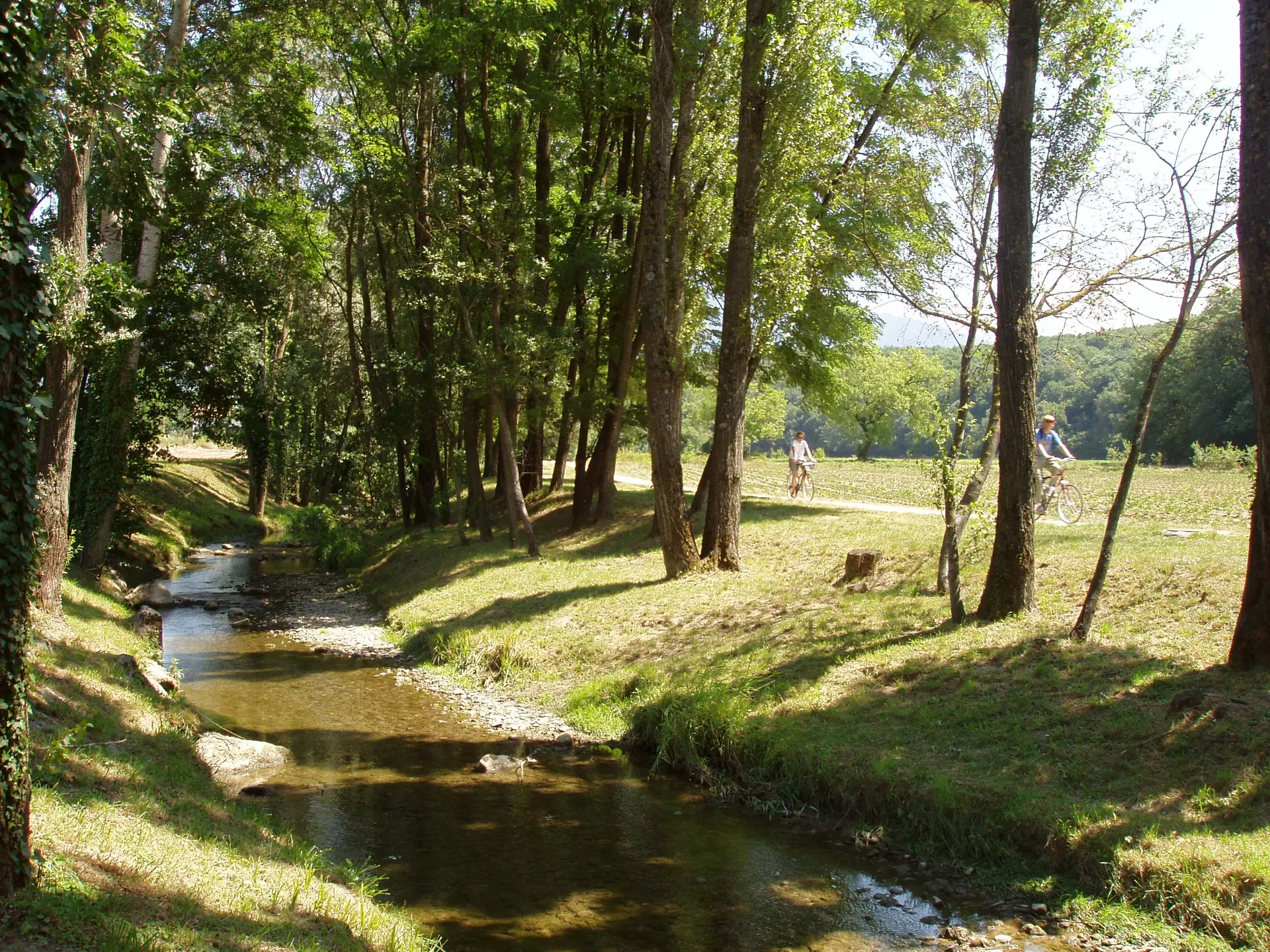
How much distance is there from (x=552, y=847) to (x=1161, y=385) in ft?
120

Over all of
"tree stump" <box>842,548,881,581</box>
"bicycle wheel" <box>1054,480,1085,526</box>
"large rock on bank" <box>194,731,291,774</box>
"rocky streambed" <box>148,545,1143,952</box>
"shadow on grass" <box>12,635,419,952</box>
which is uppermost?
"bicycle wheel" <box>1054,480,1085,526</box>

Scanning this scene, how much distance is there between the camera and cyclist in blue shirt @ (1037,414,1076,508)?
16.9m

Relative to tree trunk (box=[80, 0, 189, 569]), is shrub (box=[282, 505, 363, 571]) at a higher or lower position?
lower

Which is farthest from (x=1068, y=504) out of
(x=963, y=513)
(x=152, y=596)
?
(x=152, y=596)

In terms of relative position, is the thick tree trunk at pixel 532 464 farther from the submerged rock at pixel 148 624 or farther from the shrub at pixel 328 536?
the submerged rock at pixel 148 624

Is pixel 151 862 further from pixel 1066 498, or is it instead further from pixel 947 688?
pixel 1066 498

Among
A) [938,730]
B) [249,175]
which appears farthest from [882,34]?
[938,730]

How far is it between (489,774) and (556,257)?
1506cm

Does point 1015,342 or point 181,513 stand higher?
point 1015,342

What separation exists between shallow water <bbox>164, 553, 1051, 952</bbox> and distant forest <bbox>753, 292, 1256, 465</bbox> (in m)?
5.82

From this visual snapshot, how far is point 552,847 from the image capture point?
882 cm

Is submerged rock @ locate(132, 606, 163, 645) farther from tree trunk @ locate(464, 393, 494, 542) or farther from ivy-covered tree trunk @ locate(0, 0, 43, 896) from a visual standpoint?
ivy-covered tree trunk @ locate(0, 0, 43, 896)

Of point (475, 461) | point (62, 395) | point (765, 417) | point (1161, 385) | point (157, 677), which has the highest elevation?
point (1161, 385)

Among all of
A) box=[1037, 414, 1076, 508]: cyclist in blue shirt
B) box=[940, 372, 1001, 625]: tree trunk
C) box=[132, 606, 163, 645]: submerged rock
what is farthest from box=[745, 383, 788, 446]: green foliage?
box=[132, 606, 163, 645]: submerged rock
